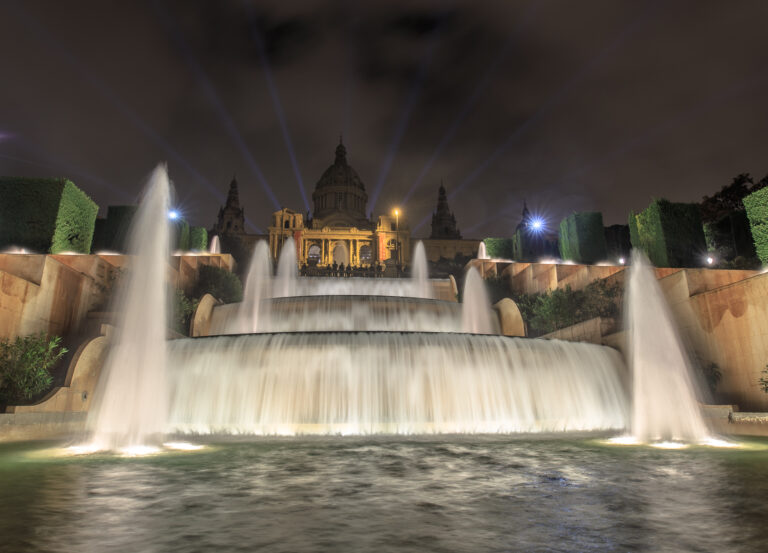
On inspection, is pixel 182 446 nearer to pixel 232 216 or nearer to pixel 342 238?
pixel 342 238

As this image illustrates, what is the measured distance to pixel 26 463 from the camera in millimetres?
5715

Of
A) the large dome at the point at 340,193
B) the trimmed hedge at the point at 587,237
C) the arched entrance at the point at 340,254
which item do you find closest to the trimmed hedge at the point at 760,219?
the trimmed hedge at the point at 587,237

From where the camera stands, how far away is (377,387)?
377 inches

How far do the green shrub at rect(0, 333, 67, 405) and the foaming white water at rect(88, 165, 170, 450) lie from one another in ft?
3.88

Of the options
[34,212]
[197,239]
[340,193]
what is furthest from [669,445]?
[340,193]

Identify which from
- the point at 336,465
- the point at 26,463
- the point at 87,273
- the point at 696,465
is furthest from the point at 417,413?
the point at 87,273

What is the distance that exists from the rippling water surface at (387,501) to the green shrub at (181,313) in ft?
32.9

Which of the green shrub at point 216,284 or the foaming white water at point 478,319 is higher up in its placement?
the green shrub at point 216,284

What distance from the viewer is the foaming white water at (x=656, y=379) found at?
888 cm

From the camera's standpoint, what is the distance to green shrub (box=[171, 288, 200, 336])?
16.2 m

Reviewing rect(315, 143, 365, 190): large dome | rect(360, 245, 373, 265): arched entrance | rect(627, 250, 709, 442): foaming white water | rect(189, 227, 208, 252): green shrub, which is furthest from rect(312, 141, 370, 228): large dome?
rect(627, 250, 709, 442): foaming white water

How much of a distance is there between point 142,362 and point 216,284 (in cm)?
1335

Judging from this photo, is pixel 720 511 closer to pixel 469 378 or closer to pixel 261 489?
pixel 261 489

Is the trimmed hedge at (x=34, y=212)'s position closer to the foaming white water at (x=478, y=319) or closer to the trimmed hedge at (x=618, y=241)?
the foaming white water at (x=478, y=319)
